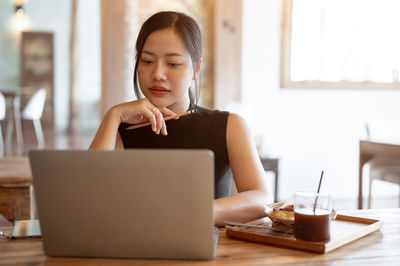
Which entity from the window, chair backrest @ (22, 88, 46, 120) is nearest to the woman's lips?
the window

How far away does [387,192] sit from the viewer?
4.72 metres

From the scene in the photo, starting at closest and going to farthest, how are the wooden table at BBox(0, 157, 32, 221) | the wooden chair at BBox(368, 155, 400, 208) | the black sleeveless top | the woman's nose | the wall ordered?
the woman's nose, the black sleeveless top, the wooden table at BBox(0, 157, 32, 221), the wooden chair at BBox(368, 155, 400, 208), the wall

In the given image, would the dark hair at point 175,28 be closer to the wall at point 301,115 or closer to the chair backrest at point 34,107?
the wall at point 301,115

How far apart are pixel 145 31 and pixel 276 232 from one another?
80 centimetres

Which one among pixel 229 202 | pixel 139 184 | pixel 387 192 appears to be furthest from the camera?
pixel 387 192

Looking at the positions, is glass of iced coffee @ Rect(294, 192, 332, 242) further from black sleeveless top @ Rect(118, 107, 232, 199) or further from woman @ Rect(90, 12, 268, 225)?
black sleeveless top @ Rect(118, 107, 232, 199)

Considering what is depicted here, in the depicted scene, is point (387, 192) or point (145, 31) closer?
point (145, 31)

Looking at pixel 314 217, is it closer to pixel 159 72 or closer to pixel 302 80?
pixel 159 72

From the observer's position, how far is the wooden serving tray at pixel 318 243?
0.97 meters

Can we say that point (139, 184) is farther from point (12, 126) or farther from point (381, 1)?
point (12, 126)

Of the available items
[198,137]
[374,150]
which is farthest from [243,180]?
[374,150]

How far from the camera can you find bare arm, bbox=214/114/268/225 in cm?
119

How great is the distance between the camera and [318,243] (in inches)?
37.6

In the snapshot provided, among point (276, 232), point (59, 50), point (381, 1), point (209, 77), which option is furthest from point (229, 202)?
point (59, 50)
